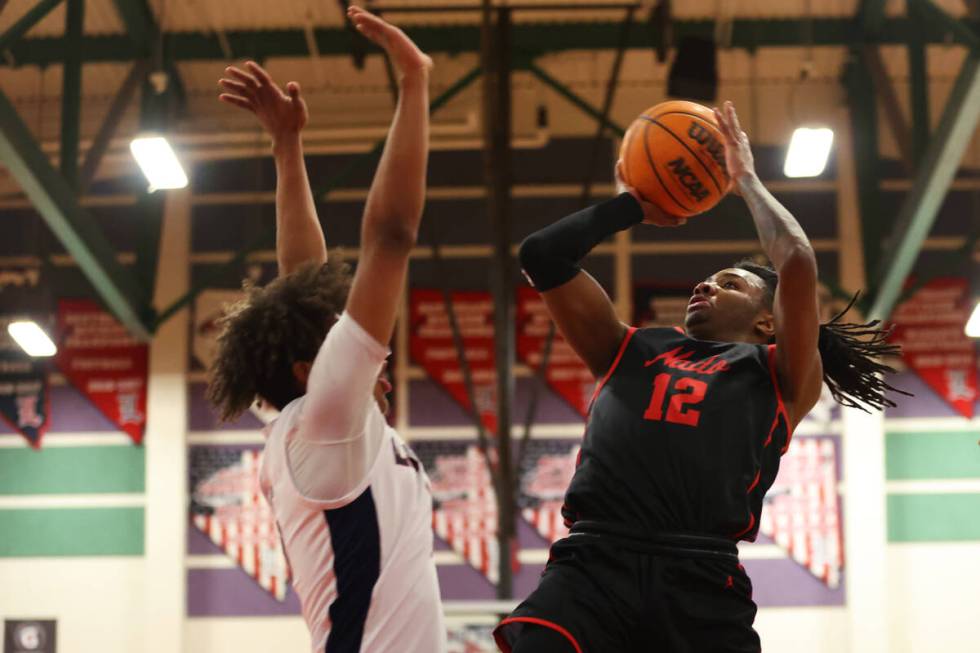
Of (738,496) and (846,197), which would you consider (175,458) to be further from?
(738,496)

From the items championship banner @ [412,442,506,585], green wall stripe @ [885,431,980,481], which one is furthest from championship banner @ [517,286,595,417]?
green wall stripe @ [885,431,980,481]

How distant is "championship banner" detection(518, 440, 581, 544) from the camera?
12.0 meters

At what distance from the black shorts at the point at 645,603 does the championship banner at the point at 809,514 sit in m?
8.86

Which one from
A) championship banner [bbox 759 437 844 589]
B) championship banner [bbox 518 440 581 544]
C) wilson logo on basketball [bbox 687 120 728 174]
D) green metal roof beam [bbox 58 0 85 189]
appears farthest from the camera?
championship banner [bbox 518 440 581 544]

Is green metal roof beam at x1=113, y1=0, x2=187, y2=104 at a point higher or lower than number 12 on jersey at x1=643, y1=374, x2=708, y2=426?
higher

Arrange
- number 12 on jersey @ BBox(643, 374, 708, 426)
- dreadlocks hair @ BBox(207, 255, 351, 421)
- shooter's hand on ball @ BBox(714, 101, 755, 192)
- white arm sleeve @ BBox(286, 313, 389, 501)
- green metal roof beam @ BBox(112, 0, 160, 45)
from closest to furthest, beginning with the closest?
white arm sleeve @ BBox(286, 313, 389, 501) < dreadlocks hair @ BBox(207, 255, 351, 421) < number 12 on jersey @ BBox(643, 374, 708, 426) < shooter's hand on ball @ BBox(714, 101, 755, 192) < green metal roof beam @ BBox(112, 0, 160, 45)

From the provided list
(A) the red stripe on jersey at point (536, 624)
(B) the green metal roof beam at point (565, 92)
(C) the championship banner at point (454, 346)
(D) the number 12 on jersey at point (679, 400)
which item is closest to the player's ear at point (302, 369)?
(A) the red stripe on jersey at point (536, 624)

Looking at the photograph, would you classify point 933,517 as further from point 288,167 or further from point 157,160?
point 288,167

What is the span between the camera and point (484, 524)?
39.6 ft

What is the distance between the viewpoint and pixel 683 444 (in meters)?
3.38

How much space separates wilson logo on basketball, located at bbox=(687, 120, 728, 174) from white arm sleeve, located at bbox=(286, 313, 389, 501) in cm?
186

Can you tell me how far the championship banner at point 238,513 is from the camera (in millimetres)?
12094

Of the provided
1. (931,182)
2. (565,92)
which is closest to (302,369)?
(931,182)

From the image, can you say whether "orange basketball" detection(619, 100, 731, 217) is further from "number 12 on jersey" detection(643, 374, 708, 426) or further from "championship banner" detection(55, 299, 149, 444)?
"championship banner" detection(55, 299, 149, 444)
